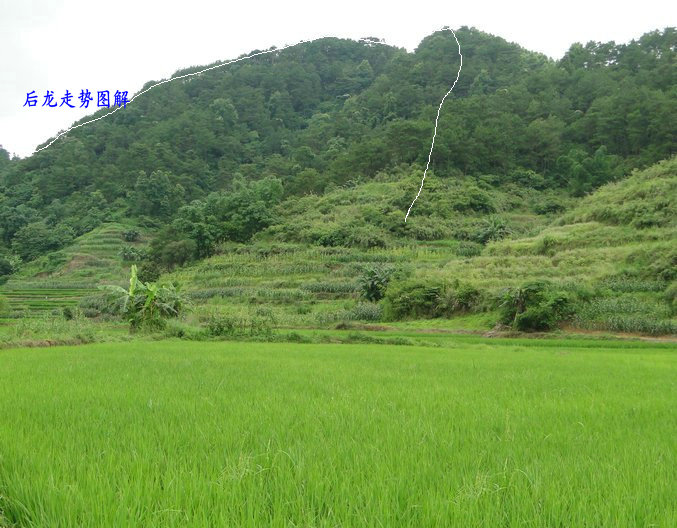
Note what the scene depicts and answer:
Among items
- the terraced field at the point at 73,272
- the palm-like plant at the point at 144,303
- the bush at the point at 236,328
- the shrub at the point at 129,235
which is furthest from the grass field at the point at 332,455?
the shrub at the point at 129,235

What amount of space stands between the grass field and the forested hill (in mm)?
51896

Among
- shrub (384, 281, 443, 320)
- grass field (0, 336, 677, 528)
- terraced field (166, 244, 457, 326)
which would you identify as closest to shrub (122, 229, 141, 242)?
terraced field (166, 244, 457, 326)

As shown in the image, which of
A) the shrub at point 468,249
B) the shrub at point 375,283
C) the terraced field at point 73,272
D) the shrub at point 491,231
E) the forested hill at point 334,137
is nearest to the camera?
the shrub at point 375,283

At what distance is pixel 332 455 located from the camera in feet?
9.63

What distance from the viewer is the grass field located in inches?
83.2

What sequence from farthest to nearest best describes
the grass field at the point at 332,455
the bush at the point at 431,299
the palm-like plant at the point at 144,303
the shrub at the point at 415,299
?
1. the shrub at the point at 415,299
2. the bush at the point at 431,299
3. the palm-like plant at the point at 144,303
4. the grass field at the point at 332,455

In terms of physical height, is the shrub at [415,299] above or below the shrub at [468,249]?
below

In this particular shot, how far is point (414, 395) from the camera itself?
220 inches

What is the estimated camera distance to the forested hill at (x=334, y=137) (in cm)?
6088

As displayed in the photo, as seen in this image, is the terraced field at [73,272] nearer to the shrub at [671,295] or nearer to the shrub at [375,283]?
the shrub at [375,283]

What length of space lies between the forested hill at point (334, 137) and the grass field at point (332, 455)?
170 ft

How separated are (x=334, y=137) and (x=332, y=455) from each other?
88377 mm

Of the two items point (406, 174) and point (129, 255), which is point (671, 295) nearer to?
point (406, 174)

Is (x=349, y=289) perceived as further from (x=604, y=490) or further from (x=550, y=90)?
(x=550, y=90)
